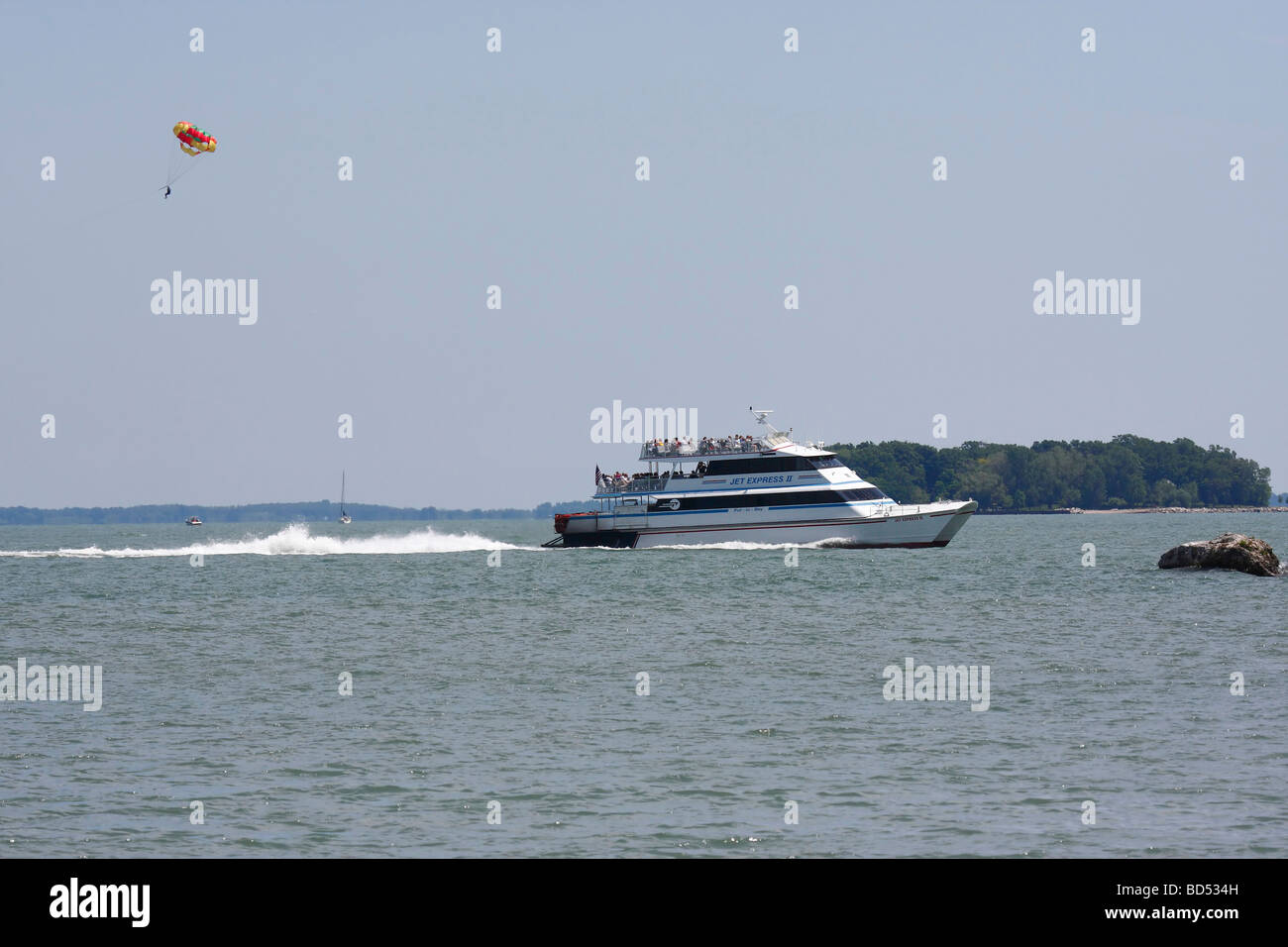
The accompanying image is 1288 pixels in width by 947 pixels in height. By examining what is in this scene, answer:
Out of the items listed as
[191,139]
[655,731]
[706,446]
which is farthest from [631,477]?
[655,731]

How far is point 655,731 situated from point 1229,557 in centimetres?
4125

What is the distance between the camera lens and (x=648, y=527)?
232ft

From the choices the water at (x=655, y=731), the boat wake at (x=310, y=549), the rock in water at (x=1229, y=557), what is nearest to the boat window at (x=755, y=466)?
the rock in water at (x=1229, y=557)

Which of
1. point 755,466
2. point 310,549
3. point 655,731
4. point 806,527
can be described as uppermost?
point 755,466

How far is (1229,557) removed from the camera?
54.2 metres

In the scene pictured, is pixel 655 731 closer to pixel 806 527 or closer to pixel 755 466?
pixel 806 527

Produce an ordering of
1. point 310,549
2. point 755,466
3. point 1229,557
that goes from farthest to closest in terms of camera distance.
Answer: point 310,549 < point 755,466 < point 1229,557

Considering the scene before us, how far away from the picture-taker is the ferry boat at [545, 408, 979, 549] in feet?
225

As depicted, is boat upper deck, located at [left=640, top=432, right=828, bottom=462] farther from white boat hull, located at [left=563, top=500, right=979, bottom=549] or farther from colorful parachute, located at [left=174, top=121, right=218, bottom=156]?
colorful parachute, located at [left=174, top=121, right=218, bottom=156]

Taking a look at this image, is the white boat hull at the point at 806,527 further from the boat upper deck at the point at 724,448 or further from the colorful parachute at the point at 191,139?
the colorful parachute at the point at 191,139

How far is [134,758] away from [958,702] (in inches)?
493

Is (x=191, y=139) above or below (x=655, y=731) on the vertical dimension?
above
